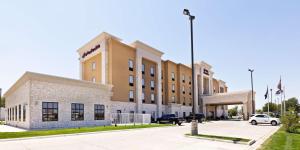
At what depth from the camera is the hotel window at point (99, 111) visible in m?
30.9

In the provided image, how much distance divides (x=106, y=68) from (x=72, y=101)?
36.7ft

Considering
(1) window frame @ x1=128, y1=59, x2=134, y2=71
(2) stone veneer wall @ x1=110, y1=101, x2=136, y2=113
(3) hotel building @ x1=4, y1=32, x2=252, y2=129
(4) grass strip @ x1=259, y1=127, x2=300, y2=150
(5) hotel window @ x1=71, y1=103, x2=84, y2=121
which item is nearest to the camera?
(4) grass strip @ x1=259, y1=127, x2=300, y2=150

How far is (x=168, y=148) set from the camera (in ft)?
38.9

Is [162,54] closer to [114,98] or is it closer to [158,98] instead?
[158,98]

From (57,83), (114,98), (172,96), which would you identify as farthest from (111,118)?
(172,96)

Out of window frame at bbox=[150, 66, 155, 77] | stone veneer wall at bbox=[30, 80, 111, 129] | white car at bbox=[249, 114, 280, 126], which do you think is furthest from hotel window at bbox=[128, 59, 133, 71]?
white car at bbox=[249, 114, 280, 126]

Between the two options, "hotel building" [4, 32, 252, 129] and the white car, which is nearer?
"hotel building" [4, 32, 252, 129]

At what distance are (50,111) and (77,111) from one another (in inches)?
141

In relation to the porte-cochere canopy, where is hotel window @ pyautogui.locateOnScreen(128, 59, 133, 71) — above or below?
above

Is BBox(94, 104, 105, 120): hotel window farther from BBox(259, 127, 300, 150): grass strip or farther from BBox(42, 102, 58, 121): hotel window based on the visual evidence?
BBox(259, 127, 300, 150): grass strip

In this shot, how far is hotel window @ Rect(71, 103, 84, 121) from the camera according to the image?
27758 millimetres

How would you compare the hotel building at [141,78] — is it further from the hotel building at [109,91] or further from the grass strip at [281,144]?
the grass strip at [281,144]

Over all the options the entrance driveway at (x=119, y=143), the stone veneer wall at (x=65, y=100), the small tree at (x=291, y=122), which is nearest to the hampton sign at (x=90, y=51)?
the stone veneer wall at (x=65, y=100)

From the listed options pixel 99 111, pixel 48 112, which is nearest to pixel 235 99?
pixel 99 111
